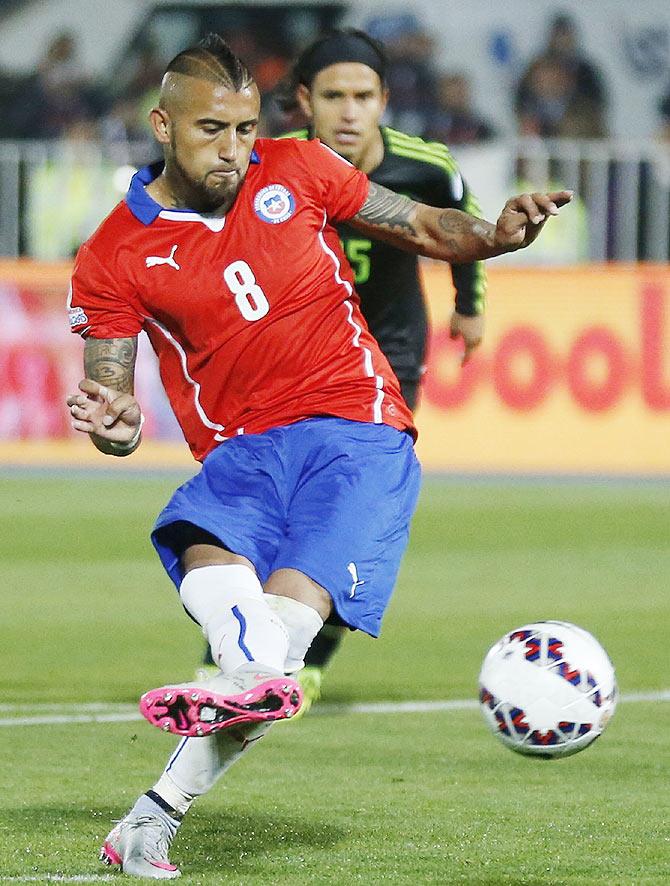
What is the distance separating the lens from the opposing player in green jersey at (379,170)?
7191mm

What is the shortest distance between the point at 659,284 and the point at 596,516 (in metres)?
3.06

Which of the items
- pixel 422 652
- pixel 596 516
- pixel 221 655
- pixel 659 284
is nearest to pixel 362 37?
pixel 422 652

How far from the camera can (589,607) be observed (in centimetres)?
1014

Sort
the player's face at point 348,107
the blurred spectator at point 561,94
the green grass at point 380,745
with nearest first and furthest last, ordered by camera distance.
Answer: the green grass at point 380,745, the player's face at point 348,107, the blurred spectator at point 561,94

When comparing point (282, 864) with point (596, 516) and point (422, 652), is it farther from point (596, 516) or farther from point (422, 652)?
point (596, 516)

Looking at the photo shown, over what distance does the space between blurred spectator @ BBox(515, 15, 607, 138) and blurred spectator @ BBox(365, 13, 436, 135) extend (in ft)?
3.61

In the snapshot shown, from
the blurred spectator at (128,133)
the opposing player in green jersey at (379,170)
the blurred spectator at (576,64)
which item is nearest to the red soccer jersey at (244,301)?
the opposing player in green jersey at (379,170)

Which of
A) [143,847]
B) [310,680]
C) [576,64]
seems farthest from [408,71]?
[143,847]

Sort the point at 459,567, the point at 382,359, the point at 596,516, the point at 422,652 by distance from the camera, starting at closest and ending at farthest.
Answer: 1. the point at 382,359
2. the point at 422,652
3. the point at 459,567
4. the point at 596,516

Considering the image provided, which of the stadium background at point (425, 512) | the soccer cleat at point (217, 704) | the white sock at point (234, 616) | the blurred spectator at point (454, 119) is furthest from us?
the blurred spectator at point (454, 119)

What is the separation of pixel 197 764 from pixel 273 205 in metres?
Result: 1.52

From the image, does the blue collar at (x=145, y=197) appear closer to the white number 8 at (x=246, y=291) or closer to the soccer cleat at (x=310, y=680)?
the white number 8 at (x=246, y=291)

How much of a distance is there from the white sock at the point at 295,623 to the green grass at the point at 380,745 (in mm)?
532

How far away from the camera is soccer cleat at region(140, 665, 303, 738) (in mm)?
4121
